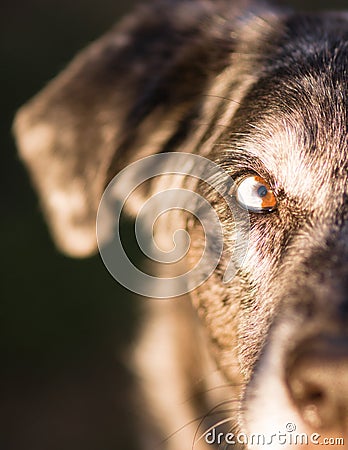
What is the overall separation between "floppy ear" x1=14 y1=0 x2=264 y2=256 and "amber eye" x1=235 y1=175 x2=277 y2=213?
21.4 inches

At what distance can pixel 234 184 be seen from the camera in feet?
7.09

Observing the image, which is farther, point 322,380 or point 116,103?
point 116,103

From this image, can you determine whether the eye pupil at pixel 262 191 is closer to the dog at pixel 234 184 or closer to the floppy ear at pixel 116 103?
the dog at pixel 234 184

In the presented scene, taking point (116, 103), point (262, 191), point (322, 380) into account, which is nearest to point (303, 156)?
point (262, 191)

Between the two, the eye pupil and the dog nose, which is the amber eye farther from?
the dog nose

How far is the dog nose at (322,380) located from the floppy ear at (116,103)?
1.26m

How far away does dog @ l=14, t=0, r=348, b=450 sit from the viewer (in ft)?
5.56

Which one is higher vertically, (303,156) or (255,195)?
(303,156)

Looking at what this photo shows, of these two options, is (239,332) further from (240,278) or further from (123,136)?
(123,136)

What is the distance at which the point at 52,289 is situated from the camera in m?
4.15

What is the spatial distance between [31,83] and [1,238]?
4.68 feet

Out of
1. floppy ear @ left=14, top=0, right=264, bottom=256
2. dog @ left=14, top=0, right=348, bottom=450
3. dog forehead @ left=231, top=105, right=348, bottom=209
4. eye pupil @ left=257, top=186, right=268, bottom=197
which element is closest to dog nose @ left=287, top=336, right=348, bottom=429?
dog @ left=14, top=0, right=348, bottom=450

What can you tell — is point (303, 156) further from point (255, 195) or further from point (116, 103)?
point (116, 103)

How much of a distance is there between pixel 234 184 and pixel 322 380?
31.7 inches
